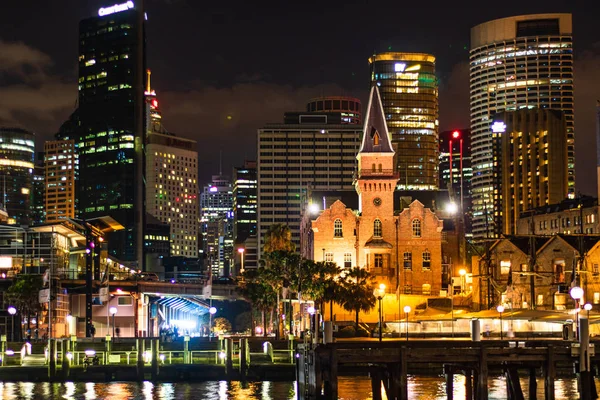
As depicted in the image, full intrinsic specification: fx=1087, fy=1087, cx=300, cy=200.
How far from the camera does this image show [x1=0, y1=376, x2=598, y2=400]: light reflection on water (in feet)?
275

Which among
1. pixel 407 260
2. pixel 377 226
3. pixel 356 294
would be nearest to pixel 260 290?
pixel 356 294

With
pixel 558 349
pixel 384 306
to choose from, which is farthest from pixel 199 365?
pixel 384 306

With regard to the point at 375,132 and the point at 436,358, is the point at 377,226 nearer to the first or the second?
the point at 375,132

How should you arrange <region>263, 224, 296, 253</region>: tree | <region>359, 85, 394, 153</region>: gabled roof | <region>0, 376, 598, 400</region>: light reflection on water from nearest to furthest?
<region>0, 376, 598, 400</region>: light reflection on water < <region>359, 85, 394, 153</region>: gabled roof < <region>263, 224, 296, 253</region>: tree

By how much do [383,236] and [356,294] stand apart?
31.3m

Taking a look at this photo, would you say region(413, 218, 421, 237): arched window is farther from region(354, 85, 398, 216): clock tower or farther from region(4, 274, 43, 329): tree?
region(4, 274, 43, 329): tree

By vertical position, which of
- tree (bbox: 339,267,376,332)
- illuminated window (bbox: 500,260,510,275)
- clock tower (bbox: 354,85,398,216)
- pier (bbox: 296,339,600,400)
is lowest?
pier (bbox: 296,339,600,400)

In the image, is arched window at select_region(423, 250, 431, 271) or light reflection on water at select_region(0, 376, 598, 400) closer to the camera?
light reflection on water at select_region(0, 376, 598, 400)

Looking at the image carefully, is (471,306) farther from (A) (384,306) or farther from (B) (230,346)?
(B) (230,346)

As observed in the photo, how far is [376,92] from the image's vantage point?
186375 millimetres

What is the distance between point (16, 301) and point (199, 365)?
45237 mm

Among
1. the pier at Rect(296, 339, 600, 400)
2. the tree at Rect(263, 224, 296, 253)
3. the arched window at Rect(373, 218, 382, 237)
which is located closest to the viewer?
the pier at Rect(296, 339, 600, 400)

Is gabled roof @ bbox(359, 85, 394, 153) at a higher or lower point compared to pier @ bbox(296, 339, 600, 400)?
higher

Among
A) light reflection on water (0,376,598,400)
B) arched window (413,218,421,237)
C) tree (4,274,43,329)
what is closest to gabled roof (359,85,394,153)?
arched window (413,218,421,237)
